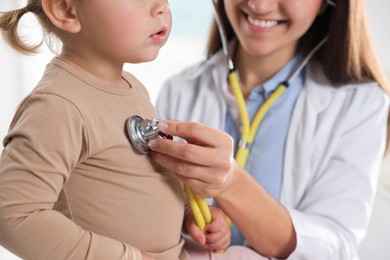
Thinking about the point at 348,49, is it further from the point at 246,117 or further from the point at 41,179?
the point at 41,179

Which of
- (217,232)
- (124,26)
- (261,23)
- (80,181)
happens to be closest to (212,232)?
(217,232)

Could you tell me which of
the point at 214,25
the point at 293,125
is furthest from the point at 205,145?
the point at 214,25

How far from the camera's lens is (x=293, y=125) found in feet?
4.35

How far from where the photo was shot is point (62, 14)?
73 centimetres

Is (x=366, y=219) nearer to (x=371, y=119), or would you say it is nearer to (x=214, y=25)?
(x=371, y=119)

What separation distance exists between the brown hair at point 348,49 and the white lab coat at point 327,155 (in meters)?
0.03

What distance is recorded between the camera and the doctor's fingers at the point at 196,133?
0.82 metres

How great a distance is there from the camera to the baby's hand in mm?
937

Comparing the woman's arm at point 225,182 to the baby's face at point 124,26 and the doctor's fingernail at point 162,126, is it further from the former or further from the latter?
the baby's face at point 124,26

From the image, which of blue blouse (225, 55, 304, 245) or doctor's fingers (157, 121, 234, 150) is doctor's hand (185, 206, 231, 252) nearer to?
doctor's fingers (157, 121, 234, 150)

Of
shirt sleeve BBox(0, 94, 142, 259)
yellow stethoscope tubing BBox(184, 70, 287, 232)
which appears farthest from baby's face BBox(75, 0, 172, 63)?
yellow stethoscope tubing BBox(184, 70, 287, 232)

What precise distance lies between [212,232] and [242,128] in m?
0.40

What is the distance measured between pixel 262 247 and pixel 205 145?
307 mm

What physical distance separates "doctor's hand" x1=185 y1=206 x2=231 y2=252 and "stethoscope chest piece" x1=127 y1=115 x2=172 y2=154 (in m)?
0.19
